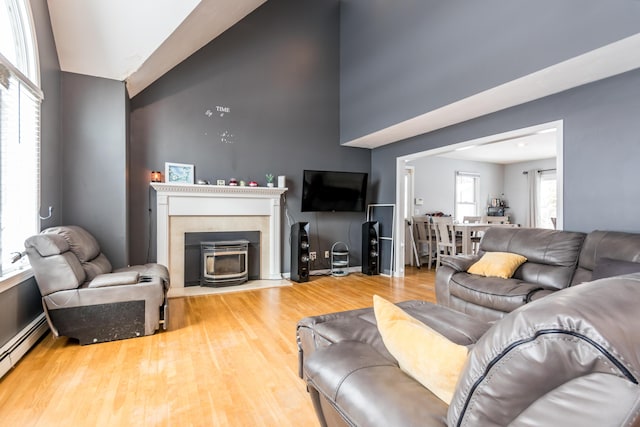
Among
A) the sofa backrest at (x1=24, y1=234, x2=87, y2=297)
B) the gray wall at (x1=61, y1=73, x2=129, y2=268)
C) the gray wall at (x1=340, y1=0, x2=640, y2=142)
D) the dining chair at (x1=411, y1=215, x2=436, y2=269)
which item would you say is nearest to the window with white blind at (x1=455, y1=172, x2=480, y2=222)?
the dining chair at (x1=411, y1=215, x2=436, y2=269)

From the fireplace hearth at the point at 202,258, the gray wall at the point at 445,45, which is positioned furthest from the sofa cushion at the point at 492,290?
the fireplace hearth at the point at 202,258

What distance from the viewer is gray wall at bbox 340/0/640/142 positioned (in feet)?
8.34

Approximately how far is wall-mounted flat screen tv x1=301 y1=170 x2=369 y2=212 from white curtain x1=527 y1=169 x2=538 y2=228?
17.6 feet

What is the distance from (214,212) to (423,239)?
426 cm

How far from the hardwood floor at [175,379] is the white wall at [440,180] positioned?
499 cm

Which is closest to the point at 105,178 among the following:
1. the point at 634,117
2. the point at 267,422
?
the point at 267,422

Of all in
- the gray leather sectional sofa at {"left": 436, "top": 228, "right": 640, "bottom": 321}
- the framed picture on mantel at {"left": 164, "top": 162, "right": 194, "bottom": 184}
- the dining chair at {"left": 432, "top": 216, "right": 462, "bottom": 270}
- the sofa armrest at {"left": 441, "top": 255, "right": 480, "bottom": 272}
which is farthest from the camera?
the dining chair at {"left": 432, "top": 216, "right": 462, "bottom": 270}

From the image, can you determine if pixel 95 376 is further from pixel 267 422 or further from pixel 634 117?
pixel 634 117

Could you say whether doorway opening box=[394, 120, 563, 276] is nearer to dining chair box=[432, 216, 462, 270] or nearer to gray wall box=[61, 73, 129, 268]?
dining chair box=[432, 216, 462, 270]

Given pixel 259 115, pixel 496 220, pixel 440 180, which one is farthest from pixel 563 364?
pixel 496 220

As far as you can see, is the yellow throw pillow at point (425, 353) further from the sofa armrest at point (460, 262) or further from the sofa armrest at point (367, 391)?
the sofa armrest at point (460, 262)

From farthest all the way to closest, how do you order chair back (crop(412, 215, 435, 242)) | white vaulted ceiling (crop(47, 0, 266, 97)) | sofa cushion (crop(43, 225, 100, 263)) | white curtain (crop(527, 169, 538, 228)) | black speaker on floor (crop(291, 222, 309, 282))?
white curtain (crop(527, 169, 538, 228))
chair back (crop(412, 215, 435, 242))
black speaker on floor (crop(291, 222, 309, 282))
white vaulted ceiling (crop(47, 0, 266, 97))
sofa cushion (crop(43, 225, 100, 263))

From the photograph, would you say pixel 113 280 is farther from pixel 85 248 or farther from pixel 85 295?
pixel 85 248

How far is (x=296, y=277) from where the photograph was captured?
5.00m
